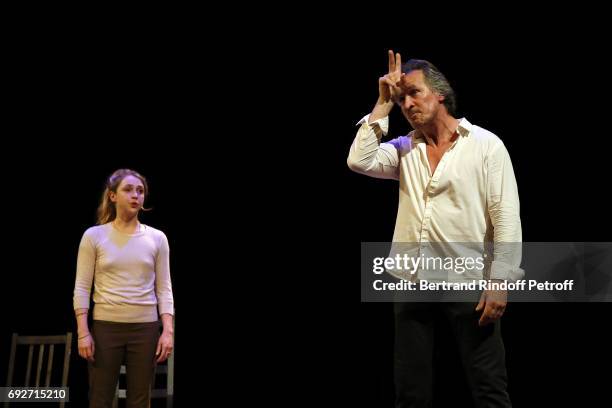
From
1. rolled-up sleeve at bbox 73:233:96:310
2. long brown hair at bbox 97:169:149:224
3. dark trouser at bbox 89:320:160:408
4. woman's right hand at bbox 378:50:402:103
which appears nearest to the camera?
woman's right hand at bbox 378:50:402:103

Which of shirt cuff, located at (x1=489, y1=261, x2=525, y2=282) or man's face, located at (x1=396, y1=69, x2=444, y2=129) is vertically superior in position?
man's face, located at (x1=396, y1=69, x2=444, y2=129)

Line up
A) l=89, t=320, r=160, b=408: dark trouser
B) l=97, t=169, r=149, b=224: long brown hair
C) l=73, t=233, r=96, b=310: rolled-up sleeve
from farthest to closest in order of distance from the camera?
l=97, t=169, r=149, b=224: long brown hair → l=73, t=233, r=96, b=310: rolled-up sleeve → l=89, t=320, r=160, b=408: dark trouser

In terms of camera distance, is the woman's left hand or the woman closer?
the woman

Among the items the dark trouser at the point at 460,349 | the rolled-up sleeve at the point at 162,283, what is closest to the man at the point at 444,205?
the dark trouser at the point at 460,349

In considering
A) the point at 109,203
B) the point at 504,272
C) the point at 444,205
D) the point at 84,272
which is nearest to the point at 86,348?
the point at 84,272

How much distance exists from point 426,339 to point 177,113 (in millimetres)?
2477

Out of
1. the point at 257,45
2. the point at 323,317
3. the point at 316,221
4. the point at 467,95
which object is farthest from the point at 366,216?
the point at 257,45

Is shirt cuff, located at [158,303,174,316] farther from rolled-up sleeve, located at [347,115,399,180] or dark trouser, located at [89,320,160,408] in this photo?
rolled-up sleeve, located at [347,115,399,180]

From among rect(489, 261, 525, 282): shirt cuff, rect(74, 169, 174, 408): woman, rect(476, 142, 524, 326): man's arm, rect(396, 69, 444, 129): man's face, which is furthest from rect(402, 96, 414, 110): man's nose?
rect(74, 169, 174, 408): woman

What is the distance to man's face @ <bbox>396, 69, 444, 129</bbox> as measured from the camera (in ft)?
6.09

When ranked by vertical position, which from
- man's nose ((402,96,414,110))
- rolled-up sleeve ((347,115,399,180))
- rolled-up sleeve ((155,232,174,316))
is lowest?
rolled-up sleeve ((155,232,174,316))

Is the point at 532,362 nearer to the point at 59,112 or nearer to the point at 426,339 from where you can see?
the point at 426,339

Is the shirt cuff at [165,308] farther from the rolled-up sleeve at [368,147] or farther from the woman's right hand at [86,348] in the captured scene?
the rolled-up sleeve at [368,147]

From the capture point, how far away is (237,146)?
382 cm
